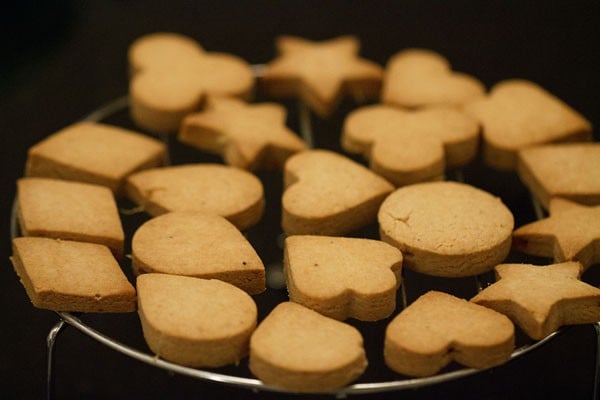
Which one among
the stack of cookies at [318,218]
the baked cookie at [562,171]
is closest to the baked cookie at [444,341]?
the stack of cookies at [318,218]

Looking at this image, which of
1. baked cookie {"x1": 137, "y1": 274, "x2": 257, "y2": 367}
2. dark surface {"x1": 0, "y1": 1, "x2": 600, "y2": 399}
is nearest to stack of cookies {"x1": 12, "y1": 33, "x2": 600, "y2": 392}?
baked cookie {"x1": 137, "y1": 274, "x2": 257, "y2": 367}

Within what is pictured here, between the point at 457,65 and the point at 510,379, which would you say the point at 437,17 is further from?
the point at 510,379

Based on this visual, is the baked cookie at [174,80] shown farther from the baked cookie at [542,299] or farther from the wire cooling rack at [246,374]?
the baked cookie at [542,299]

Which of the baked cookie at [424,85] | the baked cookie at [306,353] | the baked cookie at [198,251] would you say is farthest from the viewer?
the baked cookie at [424,85]

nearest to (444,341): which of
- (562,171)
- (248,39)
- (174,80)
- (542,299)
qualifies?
(542,299)

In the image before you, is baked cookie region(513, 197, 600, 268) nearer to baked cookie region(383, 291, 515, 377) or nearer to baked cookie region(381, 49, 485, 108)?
baked cookie region(383, 291, 515, 377)
